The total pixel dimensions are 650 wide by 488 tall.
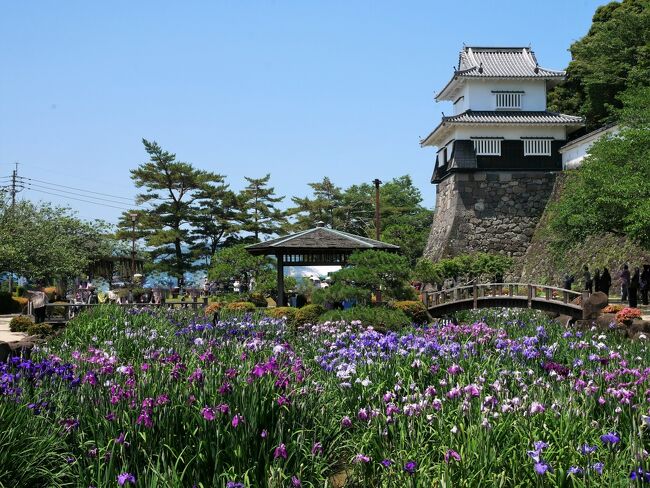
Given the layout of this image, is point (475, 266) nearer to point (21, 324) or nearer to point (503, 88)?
point (503, 88)

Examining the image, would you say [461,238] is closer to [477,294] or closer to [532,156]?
[532,156]

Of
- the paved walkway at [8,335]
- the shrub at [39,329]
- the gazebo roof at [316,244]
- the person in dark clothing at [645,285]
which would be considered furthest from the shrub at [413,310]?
the person in dark clothing at [645,285]

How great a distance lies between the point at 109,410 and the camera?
203 inches

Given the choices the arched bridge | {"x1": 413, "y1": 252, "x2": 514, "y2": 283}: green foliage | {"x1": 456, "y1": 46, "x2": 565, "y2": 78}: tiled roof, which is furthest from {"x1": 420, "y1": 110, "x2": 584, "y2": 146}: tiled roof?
the arched bridge

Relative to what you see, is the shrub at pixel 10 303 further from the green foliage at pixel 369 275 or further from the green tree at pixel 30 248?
the green foliage at pixel 369 275

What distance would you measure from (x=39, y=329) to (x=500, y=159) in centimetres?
2714

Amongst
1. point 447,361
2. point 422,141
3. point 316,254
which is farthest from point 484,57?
point 447,361

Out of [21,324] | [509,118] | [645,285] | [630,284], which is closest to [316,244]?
[21,324]

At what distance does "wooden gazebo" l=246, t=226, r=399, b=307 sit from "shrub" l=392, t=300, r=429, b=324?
2.30 meters

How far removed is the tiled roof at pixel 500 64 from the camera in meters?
38.0

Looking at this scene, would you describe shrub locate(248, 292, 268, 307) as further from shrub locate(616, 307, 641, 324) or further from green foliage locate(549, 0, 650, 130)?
green foliage locate(549, 0, 650, 130)

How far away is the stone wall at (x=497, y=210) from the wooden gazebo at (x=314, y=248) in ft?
60.9

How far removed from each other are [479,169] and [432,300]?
1724cm

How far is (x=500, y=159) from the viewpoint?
123 feet
